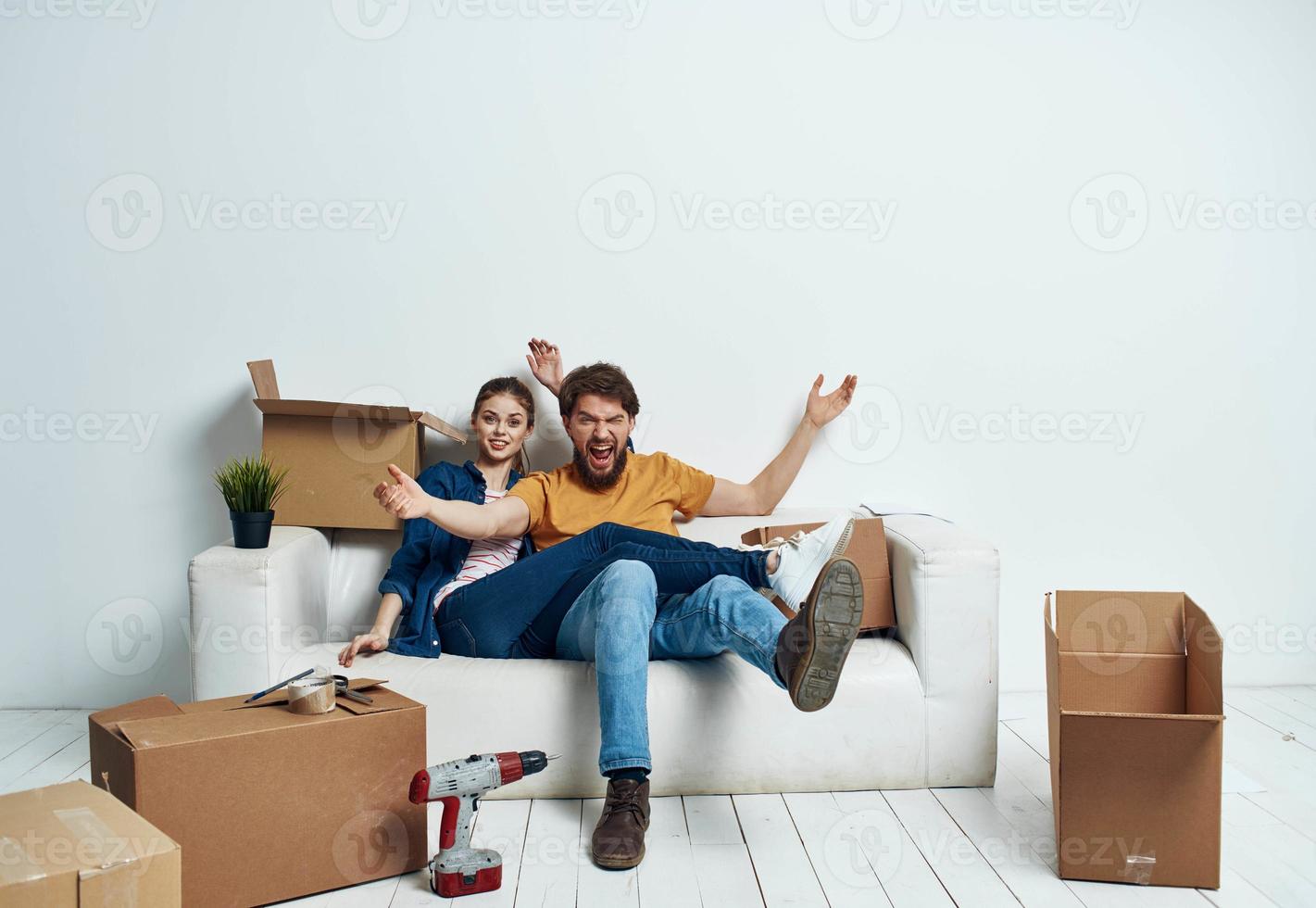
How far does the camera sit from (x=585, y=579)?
7.40 ft

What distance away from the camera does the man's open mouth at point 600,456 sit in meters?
2.56

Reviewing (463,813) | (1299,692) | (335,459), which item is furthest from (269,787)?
(1299,692)

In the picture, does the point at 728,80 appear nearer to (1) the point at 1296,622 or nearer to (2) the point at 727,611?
(2) the point at 727,611

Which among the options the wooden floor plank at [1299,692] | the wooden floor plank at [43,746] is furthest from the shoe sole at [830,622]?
the wooden floor plank at [1299,692]

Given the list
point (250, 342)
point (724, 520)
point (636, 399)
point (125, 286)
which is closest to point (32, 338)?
point (125, 286)

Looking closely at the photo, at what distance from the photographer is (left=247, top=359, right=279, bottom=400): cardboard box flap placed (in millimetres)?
2596

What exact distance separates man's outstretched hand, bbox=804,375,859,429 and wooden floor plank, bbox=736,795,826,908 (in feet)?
3.62

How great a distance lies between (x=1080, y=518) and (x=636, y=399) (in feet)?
4.59

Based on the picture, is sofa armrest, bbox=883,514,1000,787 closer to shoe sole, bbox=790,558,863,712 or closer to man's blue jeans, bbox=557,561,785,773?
man's blue jeans, bbox=557,561,785,773

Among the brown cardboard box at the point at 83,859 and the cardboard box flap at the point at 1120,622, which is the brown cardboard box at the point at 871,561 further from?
the brown cardboard box at the point at 83,859

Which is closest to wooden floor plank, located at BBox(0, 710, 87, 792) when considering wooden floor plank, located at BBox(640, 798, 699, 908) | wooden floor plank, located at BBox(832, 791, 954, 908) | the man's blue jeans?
the man's blue jeans

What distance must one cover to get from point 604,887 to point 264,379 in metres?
1.58

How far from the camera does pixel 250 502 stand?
2.35m

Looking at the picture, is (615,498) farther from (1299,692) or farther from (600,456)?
(1299,692)
